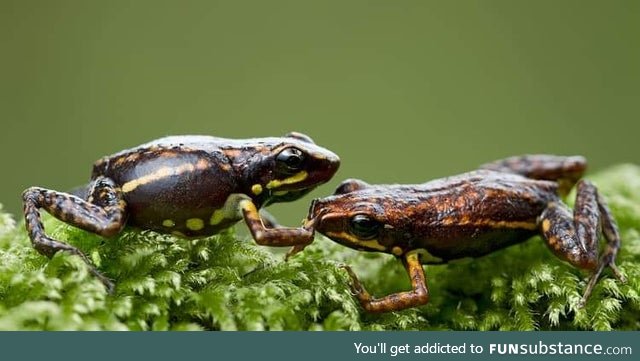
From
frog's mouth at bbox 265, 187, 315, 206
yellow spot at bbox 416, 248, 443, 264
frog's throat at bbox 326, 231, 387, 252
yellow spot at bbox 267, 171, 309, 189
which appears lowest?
yellow spot at bbox 416, 248, 443, 264

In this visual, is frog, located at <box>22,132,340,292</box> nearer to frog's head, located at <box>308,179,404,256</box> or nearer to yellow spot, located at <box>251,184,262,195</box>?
yellow spot, located at <box>251,184,262,195</box>

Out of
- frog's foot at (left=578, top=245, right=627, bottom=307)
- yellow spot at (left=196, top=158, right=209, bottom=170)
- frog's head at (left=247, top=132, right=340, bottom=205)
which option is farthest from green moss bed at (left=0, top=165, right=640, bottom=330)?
yellow spot at (left=196, top=158, right=209, bottom=170)

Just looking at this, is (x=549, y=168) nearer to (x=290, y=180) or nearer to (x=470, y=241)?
(x=470, y=241)

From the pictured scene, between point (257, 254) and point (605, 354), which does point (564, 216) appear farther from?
point (257, 254)

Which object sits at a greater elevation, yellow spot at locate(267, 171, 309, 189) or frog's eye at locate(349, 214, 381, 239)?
yellow spot at locate(267, 171, 309, 189)

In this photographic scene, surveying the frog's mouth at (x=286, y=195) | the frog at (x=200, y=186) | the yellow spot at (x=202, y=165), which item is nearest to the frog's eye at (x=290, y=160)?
the frog at (x=200, y=186)
